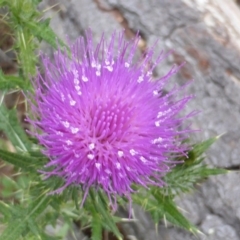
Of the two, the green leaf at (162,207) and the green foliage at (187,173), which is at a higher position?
the green foliage at (187,173)

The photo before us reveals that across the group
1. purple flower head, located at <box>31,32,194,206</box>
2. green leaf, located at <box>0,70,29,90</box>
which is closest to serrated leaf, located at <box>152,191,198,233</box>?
purple flower head, located at <box>31,32,194,206</box>

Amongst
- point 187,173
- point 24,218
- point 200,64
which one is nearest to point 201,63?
point 200,64

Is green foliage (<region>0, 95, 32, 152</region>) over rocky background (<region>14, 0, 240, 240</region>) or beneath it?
beneath

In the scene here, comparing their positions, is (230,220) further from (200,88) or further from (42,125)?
(42,125)

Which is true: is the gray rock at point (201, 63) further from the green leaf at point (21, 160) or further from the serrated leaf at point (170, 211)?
the green leaf at point (21, 160)

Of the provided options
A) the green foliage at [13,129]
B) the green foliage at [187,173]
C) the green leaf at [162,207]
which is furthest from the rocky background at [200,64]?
the green foliage at [13,129]

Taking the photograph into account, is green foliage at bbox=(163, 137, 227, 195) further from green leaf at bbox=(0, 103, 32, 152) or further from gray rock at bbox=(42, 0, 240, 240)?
green leaf at bbox=(0, 103, 32, 152)

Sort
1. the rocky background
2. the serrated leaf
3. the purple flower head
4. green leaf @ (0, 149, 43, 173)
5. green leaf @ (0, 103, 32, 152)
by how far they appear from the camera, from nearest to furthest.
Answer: the purple flower head → green leaf @ (0, 149, 43, 173) → the serrated leaf → green leaf @ (0, 103, 32, 152) → the rocky background
